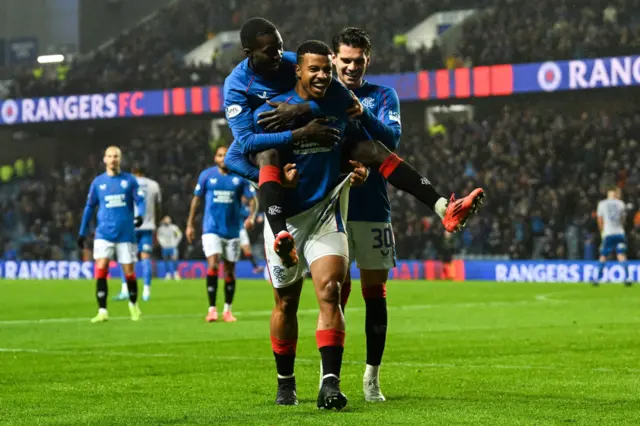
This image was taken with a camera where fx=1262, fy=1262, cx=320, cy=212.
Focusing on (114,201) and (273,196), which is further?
(114,201)

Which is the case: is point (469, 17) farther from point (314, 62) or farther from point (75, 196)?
point (314, 62)

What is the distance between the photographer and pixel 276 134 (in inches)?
286

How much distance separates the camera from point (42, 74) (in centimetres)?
4750

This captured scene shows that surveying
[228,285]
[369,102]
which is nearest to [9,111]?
[228,285]

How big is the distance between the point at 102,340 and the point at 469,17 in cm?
2879

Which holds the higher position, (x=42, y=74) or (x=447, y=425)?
(x=42, y=74)

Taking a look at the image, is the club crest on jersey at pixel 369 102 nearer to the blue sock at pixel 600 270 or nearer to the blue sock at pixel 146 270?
the blue sock at pixel 146 270

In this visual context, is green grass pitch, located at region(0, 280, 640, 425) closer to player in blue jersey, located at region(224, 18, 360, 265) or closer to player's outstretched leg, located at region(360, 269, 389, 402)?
player's outstretched leg, located at region(360, 269, 389, 402)

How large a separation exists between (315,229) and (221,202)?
32.6 feet

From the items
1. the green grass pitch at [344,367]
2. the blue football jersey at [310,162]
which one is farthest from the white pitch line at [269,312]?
the blue football jersey at [310,162]

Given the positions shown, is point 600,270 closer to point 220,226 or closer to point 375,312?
point 220,226

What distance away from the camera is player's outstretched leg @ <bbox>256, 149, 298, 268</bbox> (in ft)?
23.0

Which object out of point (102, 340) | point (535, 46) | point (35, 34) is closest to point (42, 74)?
point (35, 34)

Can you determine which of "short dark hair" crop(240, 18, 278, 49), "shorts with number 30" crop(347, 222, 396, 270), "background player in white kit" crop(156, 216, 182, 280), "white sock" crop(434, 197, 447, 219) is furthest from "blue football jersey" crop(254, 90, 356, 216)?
"background player in white kit" crop(156, 216, 182, 280)
